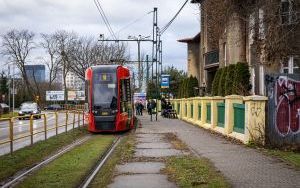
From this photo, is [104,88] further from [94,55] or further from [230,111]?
[94,55]

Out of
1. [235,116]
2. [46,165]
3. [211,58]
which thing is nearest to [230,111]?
[235,116]

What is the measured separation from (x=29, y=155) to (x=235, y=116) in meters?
8.38

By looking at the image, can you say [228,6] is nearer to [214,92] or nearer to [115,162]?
[115,162]

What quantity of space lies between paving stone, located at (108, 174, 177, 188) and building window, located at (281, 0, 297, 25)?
9060 mm

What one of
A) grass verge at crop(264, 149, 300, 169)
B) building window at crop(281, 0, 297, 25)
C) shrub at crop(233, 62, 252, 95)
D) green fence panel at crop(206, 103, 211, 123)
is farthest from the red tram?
grass verge at crop(264, 149, 300, 169)

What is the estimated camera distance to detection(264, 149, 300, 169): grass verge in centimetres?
1463

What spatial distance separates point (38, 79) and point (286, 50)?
440 feet

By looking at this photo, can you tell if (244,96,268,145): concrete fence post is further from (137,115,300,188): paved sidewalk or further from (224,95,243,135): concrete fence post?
(224,95,243,135): concrete fence post

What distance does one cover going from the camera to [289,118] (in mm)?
18500

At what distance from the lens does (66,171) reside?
13.7m

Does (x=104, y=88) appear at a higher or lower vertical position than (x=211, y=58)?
lower

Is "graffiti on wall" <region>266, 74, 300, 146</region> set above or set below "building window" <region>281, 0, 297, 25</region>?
below

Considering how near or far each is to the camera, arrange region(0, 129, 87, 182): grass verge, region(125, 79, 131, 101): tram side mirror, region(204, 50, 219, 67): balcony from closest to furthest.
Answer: region(0, 129, 87, 182): grass verge → region(125, 79, 131, 101): tram side mirror → region(204, 50, 219, 67): balcony

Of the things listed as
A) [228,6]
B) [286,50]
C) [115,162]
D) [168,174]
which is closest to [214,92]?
[228,6]
